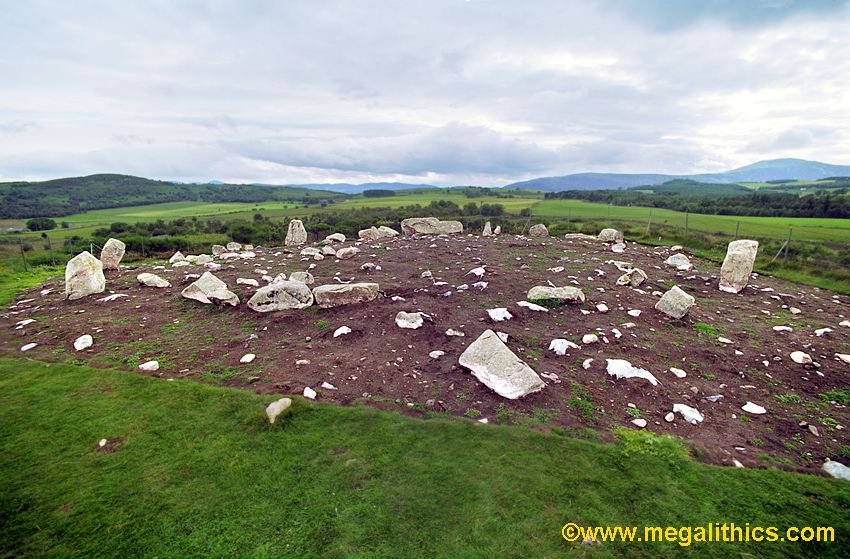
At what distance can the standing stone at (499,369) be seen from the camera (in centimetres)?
611

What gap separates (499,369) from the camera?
634cm

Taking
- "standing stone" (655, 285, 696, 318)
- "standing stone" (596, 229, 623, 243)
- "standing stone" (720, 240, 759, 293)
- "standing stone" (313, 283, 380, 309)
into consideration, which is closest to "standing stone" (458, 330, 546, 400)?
"standing stone" (313, 283, 380, 309)

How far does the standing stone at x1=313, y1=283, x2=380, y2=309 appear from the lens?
9.91 m

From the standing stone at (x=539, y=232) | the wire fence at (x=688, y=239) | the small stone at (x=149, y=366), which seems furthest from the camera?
the standing stone at (x=539, y=232)

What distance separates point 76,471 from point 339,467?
11.0 feet

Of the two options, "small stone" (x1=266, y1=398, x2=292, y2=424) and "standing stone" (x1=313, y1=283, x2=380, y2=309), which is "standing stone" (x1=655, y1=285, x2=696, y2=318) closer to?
"standing stone" (x1=313, y1=283, x2=380, y2=309)

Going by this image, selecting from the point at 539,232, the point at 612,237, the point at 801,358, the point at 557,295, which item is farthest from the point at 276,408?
the point at 539,232

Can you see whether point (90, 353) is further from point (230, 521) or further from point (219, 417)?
point (230, 521)

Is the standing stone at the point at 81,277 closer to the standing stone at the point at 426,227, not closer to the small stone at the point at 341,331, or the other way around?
the small stone at the point at 341,331

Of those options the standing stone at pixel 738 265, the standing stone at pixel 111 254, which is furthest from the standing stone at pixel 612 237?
the standing stone at pixel 111 254

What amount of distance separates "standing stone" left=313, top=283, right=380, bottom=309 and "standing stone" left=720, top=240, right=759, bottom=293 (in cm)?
1241

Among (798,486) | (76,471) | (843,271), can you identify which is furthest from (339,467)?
(843,271)

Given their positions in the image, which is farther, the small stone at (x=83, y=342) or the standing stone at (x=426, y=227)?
the standing stone at (x=426, y=227)

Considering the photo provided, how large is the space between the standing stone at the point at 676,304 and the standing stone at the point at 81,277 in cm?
1745
